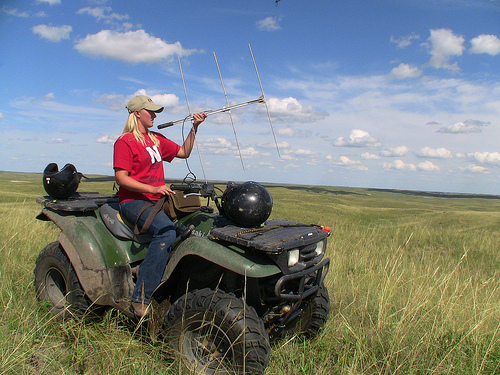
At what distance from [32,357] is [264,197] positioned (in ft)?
7.97

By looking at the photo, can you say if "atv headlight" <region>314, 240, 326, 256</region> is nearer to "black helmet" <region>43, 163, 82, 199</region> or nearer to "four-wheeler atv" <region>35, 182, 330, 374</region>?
"four-wheeler atv" <region>35, 182, 330, 374</region>

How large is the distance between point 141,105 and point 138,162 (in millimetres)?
640

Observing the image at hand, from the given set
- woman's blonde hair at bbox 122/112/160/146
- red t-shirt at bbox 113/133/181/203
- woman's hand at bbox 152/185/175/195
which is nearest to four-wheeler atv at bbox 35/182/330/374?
woman's hand at bbox 152/185/175/195

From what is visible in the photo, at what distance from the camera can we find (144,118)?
3.99 meters

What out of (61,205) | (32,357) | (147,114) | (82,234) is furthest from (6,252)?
(147,114)

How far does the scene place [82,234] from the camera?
388cm

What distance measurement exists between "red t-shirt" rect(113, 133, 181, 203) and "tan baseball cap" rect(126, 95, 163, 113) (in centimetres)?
32

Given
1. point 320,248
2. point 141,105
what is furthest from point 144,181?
point 320,248

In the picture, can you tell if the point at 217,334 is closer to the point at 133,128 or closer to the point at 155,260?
the point at 155,260

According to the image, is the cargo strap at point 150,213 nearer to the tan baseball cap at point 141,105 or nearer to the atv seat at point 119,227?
the atv seat at point 119,227

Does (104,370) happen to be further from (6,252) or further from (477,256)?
(477,256)

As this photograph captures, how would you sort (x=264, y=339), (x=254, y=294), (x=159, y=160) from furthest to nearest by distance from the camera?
(x=159, y=160)
(x=254, y=294)
(x=264, y=339)

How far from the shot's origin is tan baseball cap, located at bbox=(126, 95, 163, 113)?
396cm

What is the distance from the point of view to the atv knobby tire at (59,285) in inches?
153
